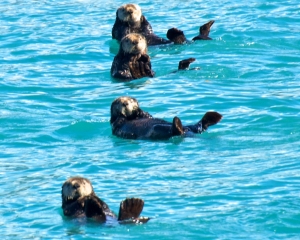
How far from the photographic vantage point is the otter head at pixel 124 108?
12.9m

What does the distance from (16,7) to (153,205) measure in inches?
481

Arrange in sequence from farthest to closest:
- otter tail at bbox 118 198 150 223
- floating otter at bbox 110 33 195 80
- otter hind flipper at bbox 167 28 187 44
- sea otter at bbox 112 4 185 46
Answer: sea otter at bbox 112 4 185 46
otter hind flipper at bbox 167 28 187 44
floating otter at bbox 110 33 195 80
otter tail at bbox 118 198 150 223

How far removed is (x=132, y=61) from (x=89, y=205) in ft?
20.7

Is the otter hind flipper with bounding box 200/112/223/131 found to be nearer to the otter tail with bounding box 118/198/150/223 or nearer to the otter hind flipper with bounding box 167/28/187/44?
the otter tail with bounding box 118/198/150/223

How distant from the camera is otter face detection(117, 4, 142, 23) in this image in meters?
17.6

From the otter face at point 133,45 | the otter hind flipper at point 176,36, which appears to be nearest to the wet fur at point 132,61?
the otter face at point 133,45

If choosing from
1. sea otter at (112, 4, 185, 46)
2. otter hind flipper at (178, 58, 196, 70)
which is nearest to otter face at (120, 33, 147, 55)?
otter hind flipper at (178, 58, 196, 70)

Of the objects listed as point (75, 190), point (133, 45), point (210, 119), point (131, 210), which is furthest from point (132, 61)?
point (131, 210)

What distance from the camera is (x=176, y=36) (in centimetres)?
1684

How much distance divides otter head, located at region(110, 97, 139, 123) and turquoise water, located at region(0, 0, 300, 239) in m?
0.30

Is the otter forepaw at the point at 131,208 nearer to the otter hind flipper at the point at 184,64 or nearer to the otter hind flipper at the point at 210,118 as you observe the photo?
the otter hind flipper at the point at 210,118

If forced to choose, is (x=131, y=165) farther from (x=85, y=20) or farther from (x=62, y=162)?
(x=85, y=20)

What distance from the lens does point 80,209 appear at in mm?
10047

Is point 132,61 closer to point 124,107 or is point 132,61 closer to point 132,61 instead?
point 132,61
